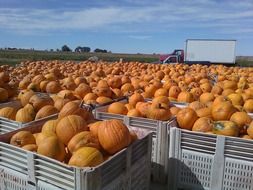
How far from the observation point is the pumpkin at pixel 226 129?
3.36 m

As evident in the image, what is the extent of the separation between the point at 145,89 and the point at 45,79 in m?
2.33

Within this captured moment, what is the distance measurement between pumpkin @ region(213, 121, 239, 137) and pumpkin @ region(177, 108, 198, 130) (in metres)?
0.36

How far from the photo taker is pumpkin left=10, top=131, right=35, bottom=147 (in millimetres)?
2824

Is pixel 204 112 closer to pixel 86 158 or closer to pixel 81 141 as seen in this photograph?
pixel 81 141

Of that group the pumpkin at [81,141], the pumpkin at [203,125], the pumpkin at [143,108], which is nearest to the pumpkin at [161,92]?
the pumpkin at [143,108]

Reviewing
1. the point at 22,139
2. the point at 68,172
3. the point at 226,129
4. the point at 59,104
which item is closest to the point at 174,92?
the point at 226,129

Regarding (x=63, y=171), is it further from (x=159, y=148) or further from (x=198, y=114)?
(x=198, y=114)

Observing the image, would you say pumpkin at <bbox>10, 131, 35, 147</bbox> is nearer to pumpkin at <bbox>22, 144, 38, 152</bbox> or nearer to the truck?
pumpkin at <bbox>22, 144, 38, 152</bbox>

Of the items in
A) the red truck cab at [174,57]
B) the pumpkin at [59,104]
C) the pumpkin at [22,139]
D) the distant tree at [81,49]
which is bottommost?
the pumpkin at [22,139]

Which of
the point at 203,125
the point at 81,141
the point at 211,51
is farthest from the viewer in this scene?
the point at 211,51

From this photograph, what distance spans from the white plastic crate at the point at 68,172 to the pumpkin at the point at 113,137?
0.09m

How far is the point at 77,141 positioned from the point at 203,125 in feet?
5.44

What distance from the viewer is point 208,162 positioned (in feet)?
10.7

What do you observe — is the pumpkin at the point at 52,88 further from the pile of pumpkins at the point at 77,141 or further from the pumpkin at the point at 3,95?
the pile of pumpkins at the point at 77,141
